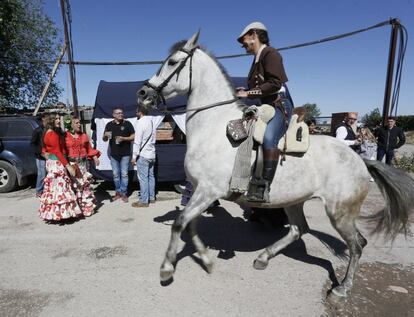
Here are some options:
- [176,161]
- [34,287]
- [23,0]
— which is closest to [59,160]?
[34,287]

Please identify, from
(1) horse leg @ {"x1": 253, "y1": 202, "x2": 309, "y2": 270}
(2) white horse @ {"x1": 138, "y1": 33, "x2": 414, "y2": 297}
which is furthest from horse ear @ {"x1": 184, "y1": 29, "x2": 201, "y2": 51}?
(1) horse leg @ {"x1": 253, "y1": 202, "x2": 309, "y2": 270}

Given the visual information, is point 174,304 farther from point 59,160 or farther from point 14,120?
point 14,120

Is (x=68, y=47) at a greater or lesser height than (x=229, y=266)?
greater

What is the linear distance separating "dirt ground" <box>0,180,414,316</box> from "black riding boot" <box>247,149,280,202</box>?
103 centimetres

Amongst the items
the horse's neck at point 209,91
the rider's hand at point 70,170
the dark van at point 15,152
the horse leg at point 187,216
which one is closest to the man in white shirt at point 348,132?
the horse's neck at point 209,91

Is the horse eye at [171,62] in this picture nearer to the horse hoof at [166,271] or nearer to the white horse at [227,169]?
the white horse at [227,169]

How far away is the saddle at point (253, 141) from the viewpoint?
3055 mm

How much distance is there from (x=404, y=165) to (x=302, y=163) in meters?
10.5

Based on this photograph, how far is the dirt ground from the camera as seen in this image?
2891mm

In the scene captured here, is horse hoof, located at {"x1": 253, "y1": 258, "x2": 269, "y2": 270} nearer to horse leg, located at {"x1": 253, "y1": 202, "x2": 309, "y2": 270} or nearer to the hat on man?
horse leg, located at {"x1": 253, "y1": 202, "x2": 309, "y2": 270}

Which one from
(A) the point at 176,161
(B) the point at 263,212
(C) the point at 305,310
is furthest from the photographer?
(A) the point at 176,161

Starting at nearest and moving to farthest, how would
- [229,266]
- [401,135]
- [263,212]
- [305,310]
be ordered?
[305,310] < [229,266] < [263,212] < [401,135]

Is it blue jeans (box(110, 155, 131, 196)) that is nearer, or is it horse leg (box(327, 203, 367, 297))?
horse leg (box(327, 203, 367, 297))

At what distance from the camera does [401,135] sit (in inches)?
372
